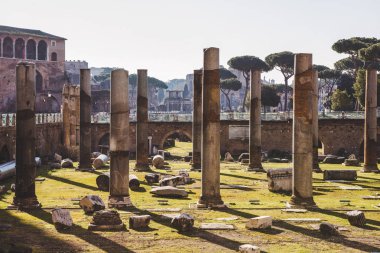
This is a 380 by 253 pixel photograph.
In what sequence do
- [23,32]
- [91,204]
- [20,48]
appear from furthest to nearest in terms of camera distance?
[23,32] → [20,48] → [91,204]

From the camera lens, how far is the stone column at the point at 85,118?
26.2 metres

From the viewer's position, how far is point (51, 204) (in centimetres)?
1627

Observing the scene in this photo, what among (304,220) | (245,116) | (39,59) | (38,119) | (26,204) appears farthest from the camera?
(39,59)

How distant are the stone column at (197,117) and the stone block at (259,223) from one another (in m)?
13.6

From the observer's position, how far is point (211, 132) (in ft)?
51.3

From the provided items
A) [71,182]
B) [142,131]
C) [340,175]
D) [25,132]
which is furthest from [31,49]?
→ [25,132]

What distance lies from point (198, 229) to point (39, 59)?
203 feet

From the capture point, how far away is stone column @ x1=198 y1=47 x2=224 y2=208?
51.3 ft

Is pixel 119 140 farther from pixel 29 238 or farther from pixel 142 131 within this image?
pixel 142 131

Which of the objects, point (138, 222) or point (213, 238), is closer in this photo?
point (213, 238)

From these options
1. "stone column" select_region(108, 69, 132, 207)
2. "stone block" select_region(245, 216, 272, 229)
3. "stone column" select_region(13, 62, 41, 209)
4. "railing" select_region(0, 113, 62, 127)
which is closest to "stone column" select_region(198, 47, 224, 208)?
→ "stone column" select_region(108, 69, 132, 207)

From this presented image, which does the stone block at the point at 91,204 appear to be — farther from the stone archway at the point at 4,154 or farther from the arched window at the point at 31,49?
the arched window at the point at 31,49

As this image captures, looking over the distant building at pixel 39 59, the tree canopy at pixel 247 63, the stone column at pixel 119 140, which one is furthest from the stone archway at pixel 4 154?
the tree canopy at pixel 247 63

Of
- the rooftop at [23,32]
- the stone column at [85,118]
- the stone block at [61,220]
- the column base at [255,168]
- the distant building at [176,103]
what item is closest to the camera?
the stone block at [61,220]
